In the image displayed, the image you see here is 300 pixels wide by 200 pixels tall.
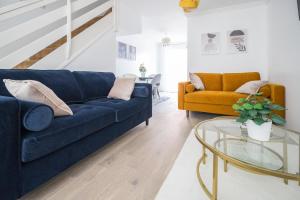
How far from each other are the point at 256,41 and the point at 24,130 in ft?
14.3

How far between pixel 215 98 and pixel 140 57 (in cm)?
435

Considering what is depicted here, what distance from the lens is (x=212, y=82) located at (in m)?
3.68

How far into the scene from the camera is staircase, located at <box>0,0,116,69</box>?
214 centimetres

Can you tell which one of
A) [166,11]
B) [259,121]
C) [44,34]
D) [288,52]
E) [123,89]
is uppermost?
[166,11]

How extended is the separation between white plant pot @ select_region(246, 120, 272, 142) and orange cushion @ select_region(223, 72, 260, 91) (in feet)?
8.24

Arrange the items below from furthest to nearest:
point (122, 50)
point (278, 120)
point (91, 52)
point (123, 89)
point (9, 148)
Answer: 1. point (122, 50)
2. point (91, 52)
3. point (123, 89)
4. point (278, 120)
5. point (9, 148)

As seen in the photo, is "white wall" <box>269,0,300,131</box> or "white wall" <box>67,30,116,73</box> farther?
"white wall" <box>67,30,116,73</box>

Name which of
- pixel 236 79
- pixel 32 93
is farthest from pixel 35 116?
pixel 236 79

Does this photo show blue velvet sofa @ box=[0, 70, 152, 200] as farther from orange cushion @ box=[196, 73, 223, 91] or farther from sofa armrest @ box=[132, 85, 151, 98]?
orange cushion @ box=[196, 73, 223, 91]

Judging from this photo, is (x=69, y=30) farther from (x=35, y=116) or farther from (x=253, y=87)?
(x=253, y=87)

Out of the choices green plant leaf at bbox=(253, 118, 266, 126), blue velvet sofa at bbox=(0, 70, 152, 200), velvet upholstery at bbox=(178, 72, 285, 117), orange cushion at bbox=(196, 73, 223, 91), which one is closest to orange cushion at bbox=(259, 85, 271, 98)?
velvet upholstery at bbox=(178, 72, 285, 117)

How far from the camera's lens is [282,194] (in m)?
1.16

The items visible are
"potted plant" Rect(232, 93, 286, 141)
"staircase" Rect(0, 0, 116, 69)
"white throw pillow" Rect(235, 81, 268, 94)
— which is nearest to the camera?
"potted plant" Rect(232, 93, 286, 141)

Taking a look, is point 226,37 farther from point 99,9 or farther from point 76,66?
point 76,66
